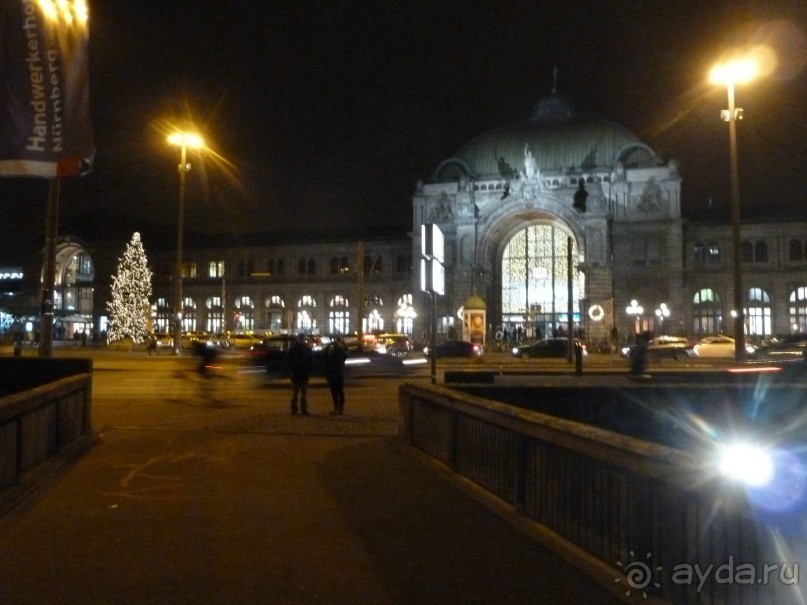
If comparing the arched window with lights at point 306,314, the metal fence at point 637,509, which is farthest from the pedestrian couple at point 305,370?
the arched window with lights at point 306,314

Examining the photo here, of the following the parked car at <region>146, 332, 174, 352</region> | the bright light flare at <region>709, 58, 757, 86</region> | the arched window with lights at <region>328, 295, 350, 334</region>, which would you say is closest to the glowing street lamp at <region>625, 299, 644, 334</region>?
the arched window with lights at <region>328, 295, 350, 334</region>

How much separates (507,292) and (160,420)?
65426 millimetres

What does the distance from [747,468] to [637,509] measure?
1.24 meters

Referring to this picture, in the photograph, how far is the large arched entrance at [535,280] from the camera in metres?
78.8

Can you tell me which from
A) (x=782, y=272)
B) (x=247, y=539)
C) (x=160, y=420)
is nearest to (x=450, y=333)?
(x=782, y=272)

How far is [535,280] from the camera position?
80188 millimetres

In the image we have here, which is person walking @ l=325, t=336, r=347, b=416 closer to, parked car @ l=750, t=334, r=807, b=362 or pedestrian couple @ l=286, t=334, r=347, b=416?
pedestrian couple @ l=286, t=334, r=347, b=416

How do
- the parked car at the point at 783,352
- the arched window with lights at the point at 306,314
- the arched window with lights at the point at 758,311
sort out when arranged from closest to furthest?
the parked car at the point at 783,352
the arched window with lights at the point at 758,311
the arched window with lights at the point at 306,314

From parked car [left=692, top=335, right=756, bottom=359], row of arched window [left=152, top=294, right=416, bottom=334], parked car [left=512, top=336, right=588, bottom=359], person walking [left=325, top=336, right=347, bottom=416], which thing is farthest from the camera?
row of arched window [left=152, top=294, right=416, bottom=334]

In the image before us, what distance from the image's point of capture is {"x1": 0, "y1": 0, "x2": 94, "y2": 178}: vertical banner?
48.0ft

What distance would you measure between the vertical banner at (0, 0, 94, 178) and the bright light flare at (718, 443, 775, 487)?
524 inches

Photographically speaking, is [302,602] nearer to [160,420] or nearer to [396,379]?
[160,420]

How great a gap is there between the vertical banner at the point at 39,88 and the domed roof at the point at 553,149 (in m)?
67.0

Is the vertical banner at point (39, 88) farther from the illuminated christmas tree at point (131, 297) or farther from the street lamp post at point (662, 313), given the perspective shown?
the street lamp post at point (662, 313)
